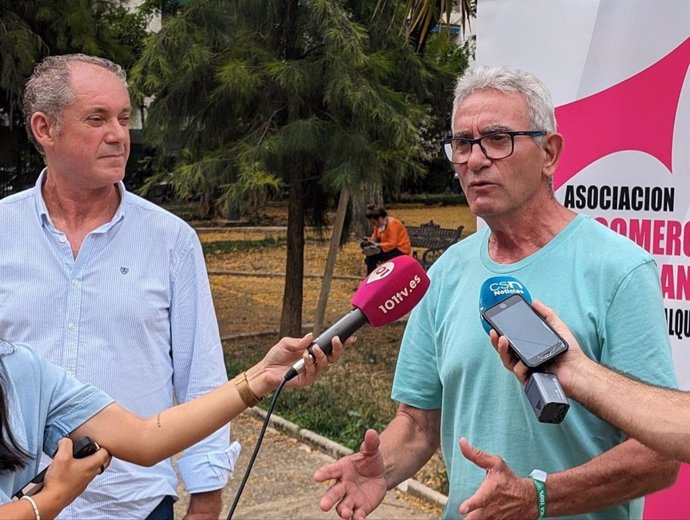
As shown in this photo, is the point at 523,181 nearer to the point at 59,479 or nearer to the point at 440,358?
the point at 440,358

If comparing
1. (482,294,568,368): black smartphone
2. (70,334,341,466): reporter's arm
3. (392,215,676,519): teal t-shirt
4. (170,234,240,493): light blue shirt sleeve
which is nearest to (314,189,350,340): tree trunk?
(170,234,240,493): light blue shirt sleeve

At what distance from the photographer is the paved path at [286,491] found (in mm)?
5688

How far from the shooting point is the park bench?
679 inches

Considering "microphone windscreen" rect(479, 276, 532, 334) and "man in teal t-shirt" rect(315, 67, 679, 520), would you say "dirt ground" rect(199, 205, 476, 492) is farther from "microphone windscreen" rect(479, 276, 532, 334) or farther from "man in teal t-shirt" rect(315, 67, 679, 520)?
"microphone windscreen" rect(479, 276, 532, 334)

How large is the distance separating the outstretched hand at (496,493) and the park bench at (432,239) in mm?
14867

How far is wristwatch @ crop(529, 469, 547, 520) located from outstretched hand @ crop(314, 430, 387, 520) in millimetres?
440

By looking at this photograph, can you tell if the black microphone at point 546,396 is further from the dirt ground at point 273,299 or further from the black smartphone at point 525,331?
the dirt ground at point 273,299

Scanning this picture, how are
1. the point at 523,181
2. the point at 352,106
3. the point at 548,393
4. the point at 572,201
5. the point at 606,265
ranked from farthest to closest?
the point at 352,106 < the point at 572,201 < the point at 523,181 < the point at 606,265 < the point at 548,393

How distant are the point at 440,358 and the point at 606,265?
57 cm

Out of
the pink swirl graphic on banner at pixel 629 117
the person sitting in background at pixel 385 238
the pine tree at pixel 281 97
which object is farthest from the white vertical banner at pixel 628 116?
the person sitting in background at pixel 385 238

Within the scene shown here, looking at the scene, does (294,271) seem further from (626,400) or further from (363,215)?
(626,400)

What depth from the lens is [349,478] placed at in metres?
2.43

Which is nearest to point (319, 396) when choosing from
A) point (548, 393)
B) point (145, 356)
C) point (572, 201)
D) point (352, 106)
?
point (352, 106)

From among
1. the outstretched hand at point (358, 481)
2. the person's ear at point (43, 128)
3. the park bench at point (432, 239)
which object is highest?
the person's ear at point (43, 128)
